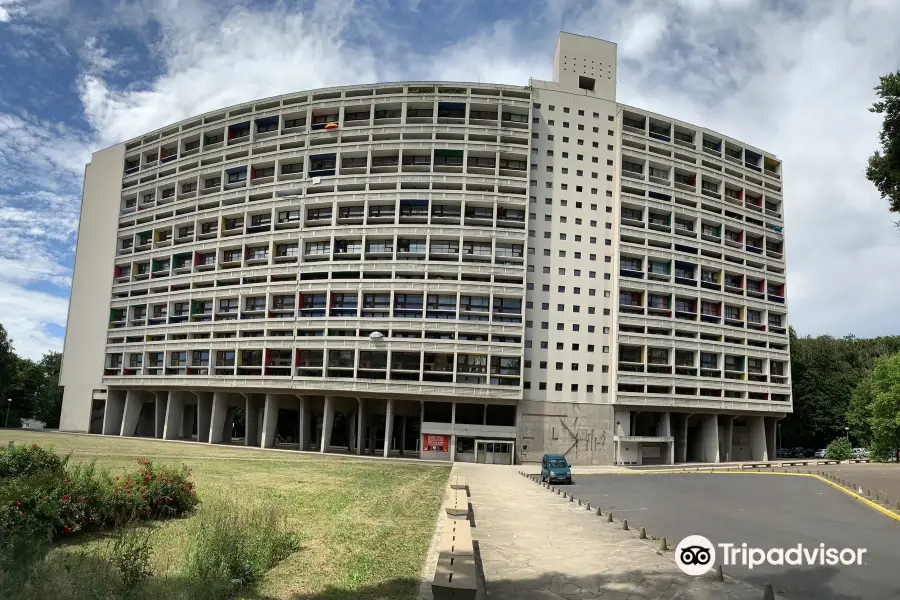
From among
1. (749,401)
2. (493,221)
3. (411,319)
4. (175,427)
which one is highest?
(493,221)

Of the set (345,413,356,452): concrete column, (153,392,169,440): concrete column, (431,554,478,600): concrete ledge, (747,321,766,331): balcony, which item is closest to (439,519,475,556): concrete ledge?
(431,554,478,600): concrete ledge

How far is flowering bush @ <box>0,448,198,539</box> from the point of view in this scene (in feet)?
40.3

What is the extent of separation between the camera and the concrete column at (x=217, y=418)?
66625 mm

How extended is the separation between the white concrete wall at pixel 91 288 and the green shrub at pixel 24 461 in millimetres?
65223

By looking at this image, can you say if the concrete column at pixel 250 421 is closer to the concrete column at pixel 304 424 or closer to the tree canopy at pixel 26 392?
the concrete column at pixel 304 424

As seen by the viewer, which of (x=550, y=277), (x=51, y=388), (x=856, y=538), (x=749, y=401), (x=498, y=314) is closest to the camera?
(x=856, y=538)

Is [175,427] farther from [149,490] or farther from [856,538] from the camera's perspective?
[856,538]

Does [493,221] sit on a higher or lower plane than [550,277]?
higher

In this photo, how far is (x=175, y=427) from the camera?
7156cm

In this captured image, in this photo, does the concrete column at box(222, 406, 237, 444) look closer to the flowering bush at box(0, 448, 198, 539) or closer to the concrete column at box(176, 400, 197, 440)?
the concrete column at box(176, 400, 197, 440)

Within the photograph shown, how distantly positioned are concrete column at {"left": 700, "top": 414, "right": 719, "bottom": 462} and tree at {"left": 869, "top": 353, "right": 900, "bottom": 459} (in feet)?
56.9

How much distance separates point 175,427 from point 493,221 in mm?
44152

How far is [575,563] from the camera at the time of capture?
13.7m

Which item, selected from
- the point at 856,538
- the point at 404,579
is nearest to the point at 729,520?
the point at 856,538
